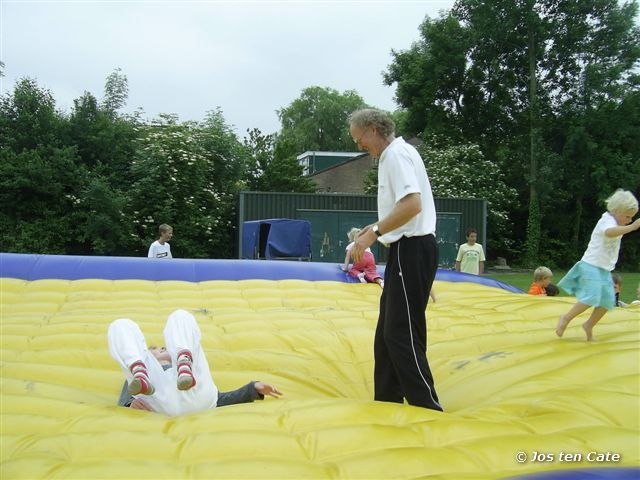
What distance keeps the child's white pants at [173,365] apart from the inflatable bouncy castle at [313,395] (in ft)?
0.51

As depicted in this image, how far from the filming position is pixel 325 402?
231 cm

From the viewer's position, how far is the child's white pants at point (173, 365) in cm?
241

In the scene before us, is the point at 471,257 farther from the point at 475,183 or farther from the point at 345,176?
the point at 345,176

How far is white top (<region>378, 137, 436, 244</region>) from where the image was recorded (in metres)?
2.59

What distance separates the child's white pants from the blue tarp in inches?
353

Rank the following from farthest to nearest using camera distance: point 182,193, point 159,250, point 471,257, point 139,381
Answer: point 182,193 < point 471,257 < point 159,250 < point 139,381

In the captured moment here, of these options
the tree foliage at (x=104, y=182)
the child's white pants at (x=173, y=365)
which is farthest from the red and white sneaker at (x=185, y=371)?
the tree foliage at (x=104, y=182)

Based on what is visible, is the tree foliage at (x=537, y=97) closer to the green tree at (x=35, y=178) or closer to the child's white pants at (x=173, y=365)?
the green tree at (x=35, y=178)

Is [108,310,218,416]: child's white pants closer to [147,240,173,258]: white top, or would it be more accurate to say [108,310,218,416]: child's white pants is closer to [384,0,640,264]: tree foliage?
[147,240,173,258]: white top

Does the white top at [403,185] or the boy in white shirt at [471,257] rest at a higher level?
the white top at [403,185]

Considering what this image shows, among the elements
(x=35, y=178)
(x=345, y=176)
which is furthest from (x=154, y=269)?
(x=345, y=176)

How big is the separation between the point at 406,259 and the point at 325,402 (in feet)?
2.40

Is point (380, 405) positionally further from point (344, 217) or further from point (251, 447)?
point (344, 217)

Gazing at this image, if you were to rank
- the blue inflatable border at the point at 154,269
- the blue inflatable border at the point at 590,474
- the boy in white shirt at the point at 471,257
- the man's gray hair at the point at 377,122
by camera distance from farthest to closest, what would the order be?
the boy in white shirt at the point at 471,257 → the blue inflatable border at the point at 154,269 → the man's gray hair at the point at 377,122 → the blue inflatable border at the point at 590,474
